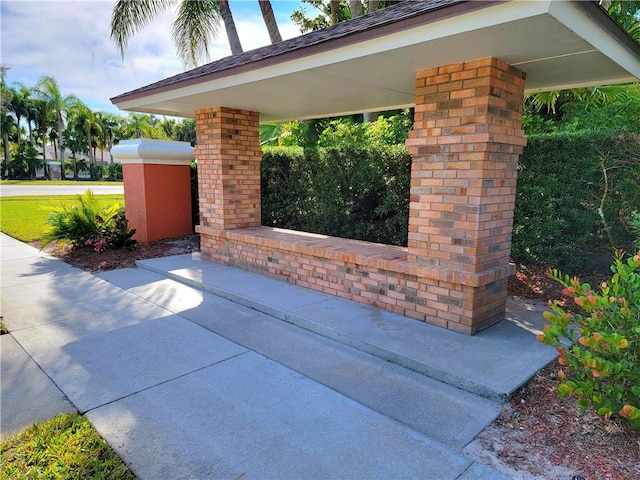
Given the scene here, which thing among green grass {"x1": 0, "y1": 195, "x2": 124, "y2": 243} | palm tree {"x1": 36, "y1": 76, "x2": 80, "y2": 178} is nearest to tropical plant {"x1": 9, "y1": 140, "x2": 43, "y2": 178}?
palm tree {"x1": 36, "y1": 76, "x2": 80, "y2": 178}

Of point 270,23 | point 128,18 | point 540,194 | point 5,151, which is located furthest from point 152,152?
point 5,151

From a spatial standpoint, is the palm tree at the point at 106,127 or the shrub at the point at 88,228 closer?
the shrub at the point at 88,228

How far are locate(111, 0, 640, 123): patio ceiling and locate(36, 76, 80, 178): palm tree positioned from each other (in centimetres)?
4488

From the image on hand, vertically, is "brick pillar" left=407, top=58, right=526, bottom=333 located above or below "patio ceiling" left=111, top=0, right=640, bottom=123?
below

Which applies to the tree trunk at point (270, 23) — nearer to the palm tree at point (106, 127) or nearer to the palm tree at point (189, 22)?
the palm tree at point (189, 22)

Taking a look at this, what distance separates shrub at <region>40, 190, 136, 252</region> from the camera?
7.71m

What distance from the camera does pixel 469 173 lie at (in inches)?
144

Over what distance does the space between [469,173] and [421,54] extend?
3.78ft

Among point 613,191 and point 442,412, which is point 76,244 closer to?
point 442,412

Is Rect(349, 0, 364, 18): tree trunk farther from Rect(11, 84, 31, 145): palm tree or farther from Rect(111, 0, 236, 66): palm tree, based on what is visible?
Rect(11, 84, 31, 145): palm tree

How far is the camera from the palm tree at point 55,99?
131ft

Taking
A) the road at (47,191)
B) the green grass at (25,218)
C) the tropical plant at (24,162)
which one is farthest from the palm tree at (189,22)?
the tropical plant at (24,162)

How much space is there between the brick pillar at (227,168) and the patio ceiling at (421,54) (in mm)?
767

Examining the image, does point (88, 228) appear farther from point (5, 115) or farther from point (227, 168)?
point (5, 115)
